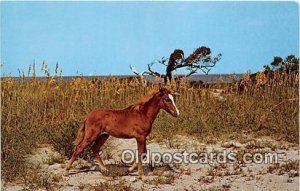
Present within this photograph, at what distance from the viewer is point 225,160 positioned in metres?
7.17

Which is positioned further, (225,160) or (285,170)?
(225,160)

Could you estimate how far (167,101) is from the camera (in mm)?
6055

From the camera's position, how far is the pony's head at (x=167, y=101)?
6.02m

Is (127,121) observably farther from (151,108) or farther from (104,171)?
(104,171)

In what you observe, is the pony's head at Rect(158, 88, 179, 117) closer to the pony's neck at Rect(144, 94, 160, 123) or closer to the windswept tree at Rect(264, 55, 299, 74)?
the pony's neck at Rect(144, 94, 160, 123)

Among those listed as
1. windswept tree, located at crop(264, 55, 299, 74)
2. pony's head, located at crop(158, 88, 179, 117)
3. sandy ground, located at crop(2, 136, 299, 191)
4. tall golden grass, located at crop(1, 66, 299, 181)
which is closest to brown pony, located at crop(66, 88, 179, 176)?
pony's head, located at crop(158, 88, 179, 117)

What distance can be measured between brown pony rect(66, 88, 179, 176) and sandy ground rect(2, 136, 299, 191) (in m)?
0.33

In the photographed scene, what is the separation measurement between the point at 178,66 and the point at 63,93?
5.13 ft

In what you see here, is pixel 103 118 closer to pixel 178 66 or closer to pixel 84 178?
pixel 84 178

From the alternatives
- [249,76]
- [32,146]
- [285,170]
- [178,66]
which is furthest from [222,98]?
[32,146]

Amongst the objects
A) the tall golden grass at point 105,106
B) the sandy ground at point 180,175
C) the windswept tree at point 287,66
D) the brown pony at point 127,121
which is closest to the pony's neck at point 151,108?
the brown pony at point 127,121

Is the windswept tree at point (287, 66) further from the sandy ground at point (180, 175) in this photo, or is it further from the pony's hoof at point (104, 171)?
the pony's hoof at point (104, 171)

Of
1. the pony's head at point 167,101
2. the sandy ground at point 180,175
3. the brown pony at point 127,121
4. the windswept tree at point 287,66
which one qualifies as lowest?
the sandy ground at point 180,175

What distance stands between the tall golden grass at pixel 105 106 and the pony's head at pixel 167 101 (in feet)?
3.10
